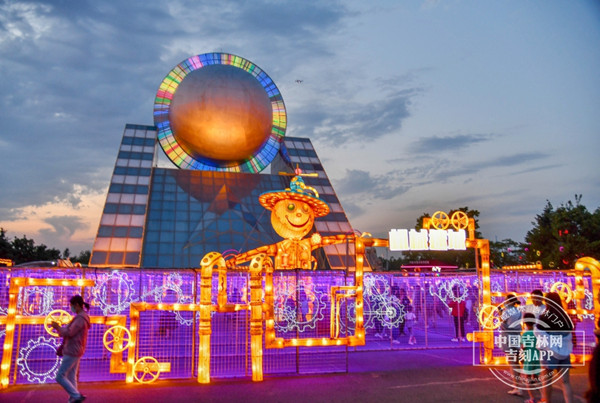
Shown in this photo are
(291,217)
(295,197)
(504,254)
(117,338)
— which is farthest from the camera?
(504,254)

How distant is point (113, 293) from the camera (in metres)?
12.6

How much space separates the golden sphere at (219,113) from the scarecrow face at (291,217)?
20.7 meters

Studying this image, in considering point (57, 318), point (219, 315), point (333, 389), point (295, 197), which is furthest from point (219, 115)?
point (333, 389)

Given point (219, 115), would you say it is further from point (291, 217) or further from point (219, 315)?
point (219, 315)

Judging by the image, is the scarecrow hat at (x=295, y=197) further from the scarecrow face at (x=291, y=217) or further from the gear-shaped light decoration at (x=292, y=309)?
the gear-shaped light decoration at (x=292, y=309)

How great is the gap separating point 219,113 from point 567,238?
25219mm

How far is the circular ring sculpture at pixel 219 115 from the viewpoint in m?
35.7

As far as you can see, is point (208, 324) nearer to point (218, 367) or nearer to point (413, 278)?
point (218, 367)

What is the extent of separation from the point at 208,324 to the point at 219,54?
3518 centimetres

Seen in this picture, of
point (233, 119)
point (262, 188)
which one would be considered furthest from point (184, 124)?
point (262, 188)

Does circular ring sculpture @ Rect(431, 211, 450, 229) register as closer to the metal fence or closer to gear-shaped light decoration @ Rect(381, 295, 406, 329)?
the metal fence

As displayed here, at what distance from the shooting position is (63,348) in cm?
718

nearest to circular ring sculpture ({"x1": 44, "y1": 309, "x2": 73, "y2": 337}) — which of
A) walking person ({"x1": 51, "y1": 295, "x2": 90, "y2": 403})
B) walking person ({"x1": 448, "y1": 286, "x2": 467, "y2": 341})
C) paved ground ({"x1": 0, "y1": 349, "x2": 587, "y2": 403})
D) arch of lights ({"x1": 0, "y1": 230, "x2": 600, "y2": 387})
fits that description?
arch of lights ({"x1": 0, "y1": 230, "x2": 600, "y2": 387})

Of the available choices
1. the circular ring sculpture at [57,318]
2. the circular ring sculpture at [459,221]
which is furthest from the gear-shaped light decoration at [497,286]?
the circular ring sculpture at [57,318]
